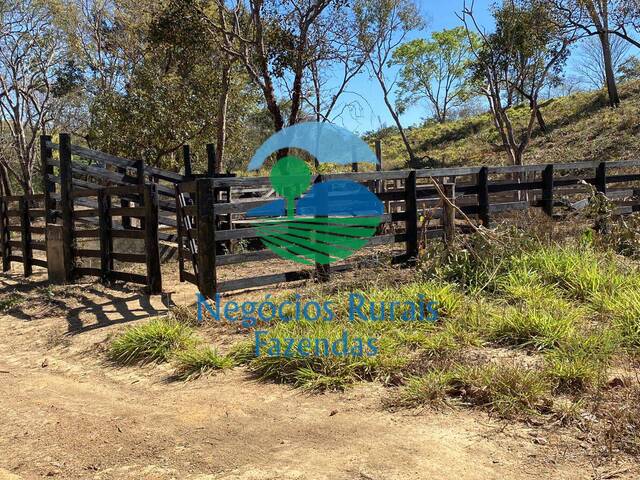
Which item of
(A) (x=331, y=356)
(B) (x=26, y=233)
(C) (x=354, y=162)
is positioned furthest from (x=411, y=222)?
(C) (x=354, y=162)

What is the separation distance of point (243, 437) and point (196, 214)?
380 centimetres

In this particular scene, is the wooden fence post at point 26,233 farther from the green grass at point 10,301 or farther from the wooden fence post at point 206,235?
the wooden fence post at point 206,235

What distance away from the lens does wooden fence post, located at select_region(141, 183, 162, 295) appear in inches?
301

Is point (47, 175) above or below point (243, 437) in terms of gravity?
above

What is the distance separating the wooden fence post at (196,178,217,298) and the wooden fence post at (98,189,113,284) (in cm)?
250

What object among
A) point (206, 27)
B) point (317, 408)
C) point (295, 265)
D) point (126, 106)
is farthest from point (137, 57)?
point (317, 408)

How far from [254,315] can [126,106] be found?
15.9 metres

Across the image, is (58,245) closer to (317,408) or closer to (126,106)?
(317,408)

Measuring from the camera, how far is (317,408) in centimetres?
386

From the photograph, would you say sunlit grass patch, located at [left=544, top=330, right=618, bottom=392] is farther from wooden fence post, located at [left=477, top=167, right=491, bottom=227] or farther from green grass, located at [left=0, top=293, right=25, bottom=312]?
green grass, located at [left=0, top=293, right=25, bottom=312]

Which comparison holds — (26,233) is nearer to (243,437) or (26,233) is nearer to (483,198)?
(483,198)

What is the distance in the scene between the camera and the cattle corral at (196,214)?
704cm

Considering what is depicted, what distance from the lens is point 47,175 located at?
32.0 ft

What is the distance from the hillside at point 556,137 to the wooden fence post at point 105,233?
18656 mm
